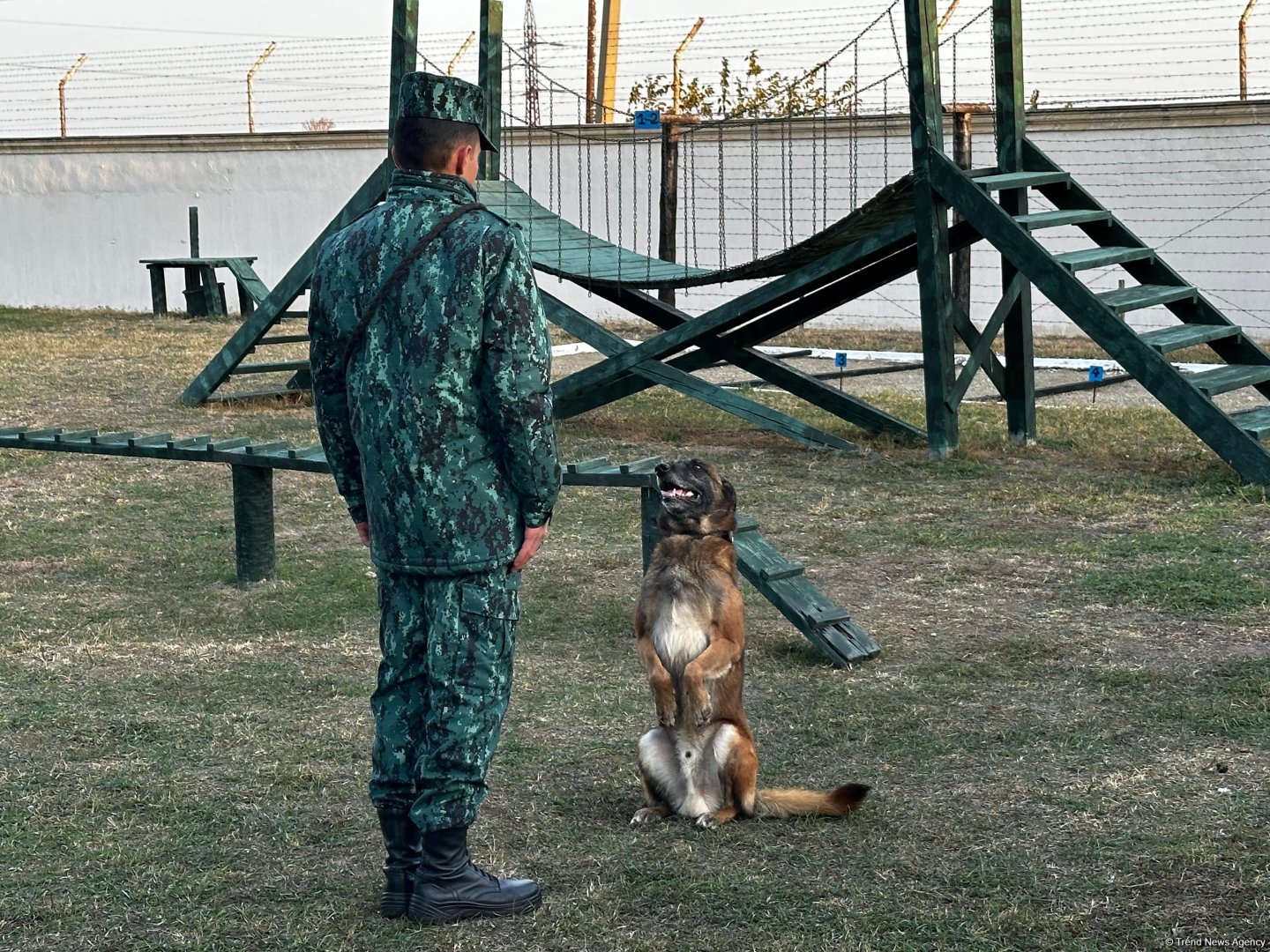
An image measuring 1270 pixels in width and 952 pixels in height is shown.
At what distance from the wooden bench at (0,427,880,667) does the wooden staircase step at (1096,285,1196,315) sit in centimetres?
353

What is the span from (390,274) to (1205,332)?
7.17 m

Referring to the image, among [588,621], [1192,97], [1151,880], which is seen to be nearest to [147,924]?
[1151,880]

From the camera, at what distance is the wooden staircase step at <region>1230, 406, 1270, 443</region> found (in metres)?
8.32

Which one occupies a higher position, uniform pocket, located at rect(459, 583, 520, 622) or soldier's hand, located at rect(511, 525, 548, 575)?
soldier's hand, located at rect(511, 525, 548, 575)

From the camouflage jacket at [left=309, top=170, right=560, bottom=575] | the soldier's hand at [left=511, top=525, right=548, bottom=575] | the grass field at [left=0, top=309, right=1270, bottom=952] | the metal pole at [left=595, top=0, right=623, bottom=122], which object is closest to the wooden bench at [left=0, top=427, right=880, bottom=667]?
the grass field at [left=0, top=309, right=1270, bottom=952]

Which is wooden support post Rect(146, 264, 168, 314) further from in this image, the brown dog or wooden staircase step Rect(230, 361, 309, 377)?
the brown dog

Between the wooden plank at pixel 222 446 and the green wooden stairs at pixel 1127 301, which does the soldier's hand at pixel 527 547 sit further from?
the green wooden stairs at pixel 1127 301

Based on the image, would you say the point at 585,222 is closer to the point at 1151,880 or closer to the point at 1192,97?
the point at 1192,97

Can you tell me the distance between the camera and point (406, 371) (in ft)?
10.7

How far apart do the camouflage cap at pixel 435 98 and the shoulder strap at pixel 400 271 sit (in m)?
0.21

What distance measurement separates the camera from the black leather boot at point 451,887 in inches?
134

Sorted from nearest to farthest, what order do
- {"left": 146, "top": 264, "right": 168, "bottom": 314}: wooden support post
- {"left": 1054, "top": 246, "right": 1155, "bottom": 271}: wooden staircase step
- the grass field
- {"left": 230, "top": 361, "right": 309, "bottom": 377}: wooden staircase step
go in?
the grass field, {"left": 1054, "top": 246, "right": 1155, "bottom": 271}: wooden staircase step, {"left": 230, "top": 361, "right": 309, "bottom": 377}: wooden staircase step, {"left": 146, "top": 264, "right": 168, "bottom": 314}: wooden support post

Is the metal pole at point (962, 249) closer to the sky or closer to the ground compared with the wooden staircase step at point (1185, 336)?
A: closer to the sky

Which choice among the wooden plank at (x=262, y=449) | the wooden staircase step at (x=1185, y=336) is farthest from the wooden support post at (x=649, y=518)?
the wooden staircase step at (x=1185, y=336)
